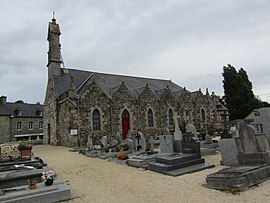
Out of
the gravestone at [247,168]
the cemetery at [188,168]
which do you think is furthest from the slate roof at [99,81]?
the gravestone at [247,168]

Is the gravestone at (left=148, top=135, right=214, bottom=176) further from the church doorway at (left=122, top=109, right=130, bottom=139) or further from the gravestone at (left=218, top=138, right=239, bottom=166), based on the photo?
the church doorway at (left=122, top=109, right=130, bottom=139)

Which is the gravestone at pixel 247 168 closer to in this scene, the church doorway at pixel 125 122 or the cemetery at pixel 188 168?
the cemetery at pixel 188 168

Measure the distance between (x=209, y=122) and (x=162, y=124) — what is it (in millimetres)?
8537

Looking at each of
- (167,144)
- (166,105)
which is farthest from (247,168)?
(166,105)

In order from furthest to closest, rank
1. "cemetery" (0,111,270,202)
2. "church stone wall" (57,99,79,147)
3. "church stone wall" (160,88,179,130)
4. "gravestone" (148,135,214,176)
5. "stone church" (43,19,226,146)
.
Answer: "church stone wall" (160,88,179,130) → "stone church" (43,19,226,146) → "church stone wall" (57,99,79,147) → "gravestone" (148,135,214,176) → "cemetery" (0,111,270,202)

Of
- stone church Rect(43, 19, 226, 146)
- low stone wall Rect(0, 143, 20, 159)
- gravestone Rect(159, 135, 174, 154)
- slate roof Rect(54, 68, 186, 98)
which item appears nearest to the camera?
gravestone Rect(159, 135, 174, 154)

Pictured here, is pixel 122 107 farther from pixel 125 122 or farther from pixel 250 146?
pixel 250 146

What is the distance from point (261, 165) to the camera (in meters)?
5.88

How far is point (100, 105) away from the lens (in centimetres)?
2073

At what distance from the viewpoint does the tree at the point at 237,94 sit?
33250 mm

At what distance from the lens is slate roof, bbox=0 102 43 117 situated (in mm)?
33281

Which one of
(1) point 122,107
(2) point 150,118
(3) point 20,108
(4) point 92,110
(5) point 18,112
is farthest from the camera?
(3) point 20,108

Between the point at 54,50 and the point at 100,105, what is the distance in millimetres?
9766

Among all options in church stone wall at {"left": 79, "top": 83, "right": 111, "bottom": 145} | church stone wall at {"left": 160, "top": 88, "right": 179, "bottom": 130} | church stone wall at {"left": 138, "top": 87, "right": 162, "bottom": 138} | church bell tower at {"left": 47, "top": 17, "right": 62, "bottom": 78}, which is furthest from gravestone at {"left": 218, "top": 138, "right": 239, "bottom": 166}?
church bell tower at {"left": 47, "top": 17, "right": 62, "bottom": 78}
